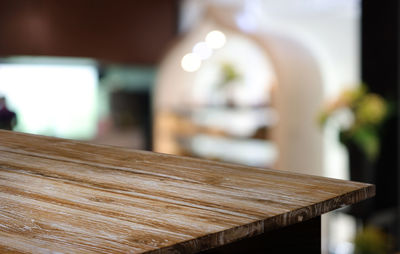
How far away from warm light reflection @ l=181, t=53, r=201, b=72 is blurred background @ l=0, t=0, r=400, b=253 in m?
0.02

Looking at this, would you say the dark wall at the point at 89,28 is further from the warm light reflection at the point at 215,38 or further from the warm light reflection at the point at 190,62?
the warm light reflection at the point at 190,62

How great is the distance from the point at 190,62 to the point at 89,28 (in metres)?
2.26

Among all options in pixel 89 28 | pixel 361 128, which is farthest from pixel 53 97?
pixel 361 128

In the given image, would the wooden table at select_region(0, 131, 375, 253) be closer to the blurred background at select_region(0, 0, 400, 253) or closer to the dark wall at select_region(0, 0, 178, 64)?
the blurred background at select_region(0, 0, 400, 253)

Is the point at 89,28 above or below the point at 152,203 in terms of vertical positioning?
above

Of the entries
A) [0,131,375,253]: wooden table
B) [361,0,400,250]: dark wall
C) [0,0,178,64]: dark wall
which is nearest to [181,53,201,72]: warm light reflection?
[0,0,178,64]: dark wall

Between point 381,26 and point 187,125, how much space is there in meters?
2.58

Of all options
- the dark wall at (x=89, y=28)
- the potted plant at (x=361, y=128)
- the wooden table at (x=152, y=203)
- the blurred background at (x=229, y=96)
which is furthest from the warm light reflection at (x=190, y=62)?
the wooden table at (x=152, y=203)

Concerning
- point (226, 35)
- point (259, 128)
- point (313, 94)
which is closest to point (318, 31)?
point (313, 94)

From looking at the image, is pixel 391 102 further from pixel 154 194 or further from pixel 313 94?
pixel 154 194

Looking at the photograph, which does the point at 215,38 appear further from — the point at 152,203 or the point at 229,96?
the point at 152,203

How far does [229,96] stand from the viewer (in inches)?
239

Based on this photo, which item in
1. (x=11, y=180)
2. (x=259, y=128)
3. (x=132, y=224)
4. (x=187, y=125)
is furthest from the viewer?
(x=187, y=125)

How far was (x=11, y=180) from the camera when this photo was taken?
489 millimetres
